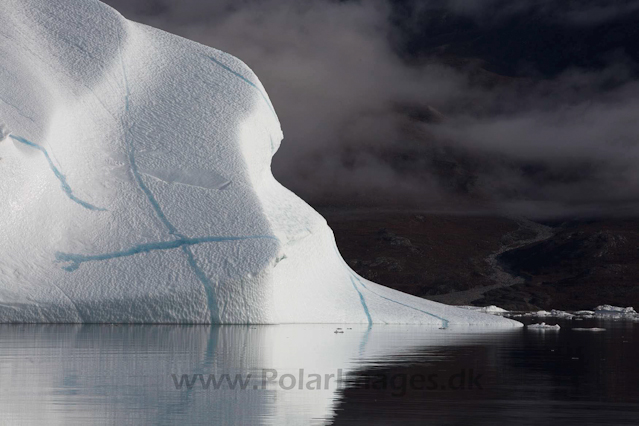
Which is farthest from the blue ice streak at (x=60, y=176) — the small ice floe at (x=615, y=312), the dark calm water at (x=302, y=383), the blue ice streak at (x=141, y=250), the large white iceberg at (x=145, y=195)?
the small ice floe at (x=615, y=312)

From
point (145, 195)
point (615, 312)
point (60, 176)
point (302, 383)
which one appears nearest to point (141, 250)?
point (145, 195)

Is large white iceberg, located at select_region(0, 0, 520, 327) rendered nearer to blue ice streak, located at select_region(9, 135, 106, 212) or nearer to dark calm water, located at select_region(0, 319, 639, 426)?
blue ice streak, located at select_region(9, 135, 106, 212)

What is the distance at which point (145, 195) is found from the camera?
20.1m

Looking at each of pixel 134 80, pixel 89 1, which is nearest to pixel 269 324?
pixel 134 80

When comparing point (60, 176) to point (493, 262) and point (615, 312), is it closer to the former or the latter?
point (615, 312)

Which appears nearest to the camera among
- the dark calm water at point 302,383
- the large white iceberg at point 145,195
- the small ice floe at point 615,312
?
the dark calm water at point 302,383

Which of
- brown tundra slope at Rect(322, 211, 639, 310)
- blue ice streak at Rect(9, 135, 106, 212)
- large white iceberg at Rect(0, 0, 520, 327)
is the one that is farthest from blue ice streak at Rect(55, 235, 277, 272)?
brown tundra slope at Rect(322, 211, 639, 310)

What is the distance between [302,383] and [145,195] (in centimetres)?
1290

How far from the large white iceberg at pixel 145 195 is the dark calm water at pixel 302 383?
506cm

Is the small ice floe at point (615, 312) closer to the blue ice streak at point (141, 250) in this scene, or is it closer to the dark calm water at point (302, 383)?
the blue ice streak at point (141, 250)

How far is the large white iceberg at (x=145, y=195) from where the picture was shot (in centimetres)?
1856

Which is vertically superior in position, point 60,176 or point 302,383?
point 60,176

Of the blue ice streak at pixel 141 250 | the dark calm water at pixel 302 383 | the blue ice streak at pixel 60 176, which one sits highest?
the blue ice streak at pixel 60 176

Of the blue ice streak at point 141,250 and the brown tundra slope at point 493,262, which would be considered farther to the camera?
the brown tundra slope at point 493,262
